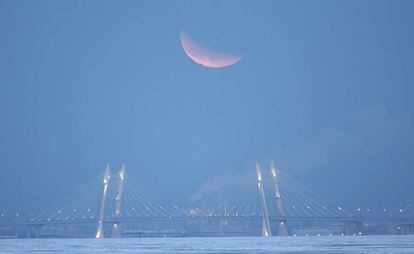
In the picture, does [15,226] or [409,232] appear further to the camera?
[409,232]

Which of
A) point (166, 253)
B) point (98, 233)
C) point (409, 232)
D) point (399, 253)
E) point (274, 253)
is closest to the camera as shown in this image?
point (399, 253)

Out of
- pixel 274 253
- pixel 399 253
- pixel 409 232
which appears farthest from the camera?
pixel 409 232

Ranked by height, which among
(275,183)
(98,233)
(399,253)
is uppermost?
(275,183)

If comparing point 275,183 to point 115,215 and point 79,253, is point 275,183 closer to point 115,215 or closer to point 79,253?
point 115,215

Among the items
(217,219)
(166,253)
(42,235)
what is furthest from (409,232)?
(166,253)

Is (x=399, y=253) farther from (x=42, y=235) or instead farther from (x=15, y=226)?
(x=42, y=235)

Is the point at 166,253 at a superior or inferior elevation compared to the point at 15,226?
inferior

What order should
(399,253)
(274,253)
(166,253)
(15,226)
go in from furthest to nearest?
(15,226)
(166,253)
(274,253)
(399,253)

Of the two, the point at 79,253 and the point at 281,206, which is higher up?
the point at 281,206

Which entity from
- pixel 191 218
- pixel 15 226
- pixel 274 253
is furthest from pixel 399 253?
pixel 15 226
